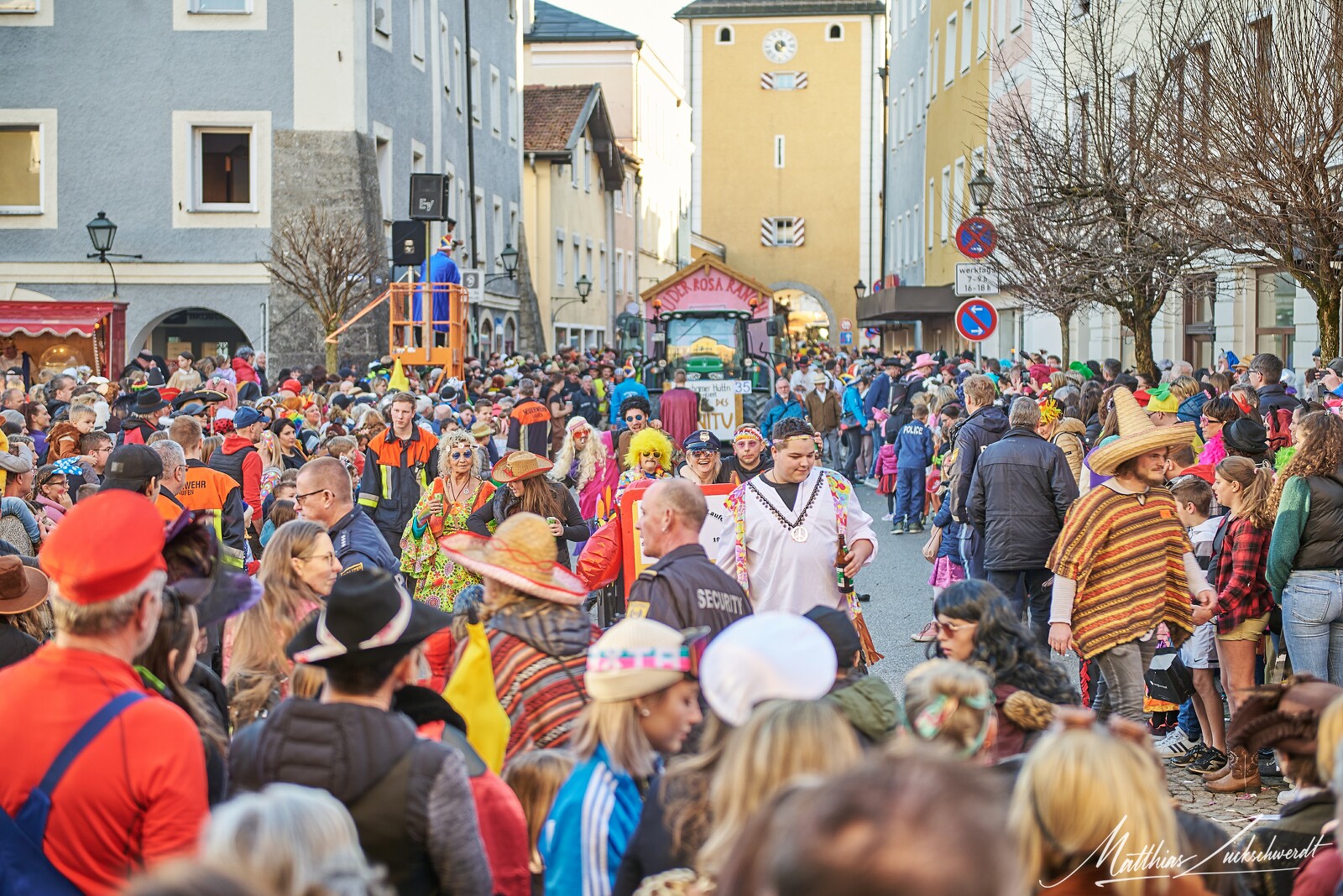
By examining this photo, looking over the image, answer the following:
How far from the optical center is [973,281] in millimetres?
18688

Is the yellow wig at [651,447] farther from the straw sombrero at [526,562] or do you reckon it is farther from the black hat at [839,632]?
the black hat at [839,632]

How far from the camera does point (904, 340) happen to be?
51281mm

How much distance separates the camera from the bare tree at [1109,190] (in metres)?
17.7

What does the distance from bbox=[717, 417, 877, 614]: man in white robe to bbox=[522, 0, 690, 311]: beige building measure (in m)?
49.8

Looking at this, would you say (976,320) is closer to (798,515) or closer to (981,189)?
(981,189)

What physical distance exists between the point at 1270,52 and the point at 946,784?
1453 centimetres

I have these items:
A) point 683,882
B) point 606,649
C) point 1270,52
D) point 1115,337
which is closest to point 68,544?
point 606,649

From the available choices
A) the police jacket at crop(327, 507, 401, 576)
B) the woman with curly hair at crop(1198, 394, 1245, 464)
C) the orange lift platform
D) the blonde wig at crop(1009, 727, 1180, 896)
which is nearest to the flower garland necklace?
the police jacket at crop(327, 507, 401, 576)

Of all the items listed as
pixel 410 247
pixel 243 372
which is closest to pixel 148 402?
pixel 243 372

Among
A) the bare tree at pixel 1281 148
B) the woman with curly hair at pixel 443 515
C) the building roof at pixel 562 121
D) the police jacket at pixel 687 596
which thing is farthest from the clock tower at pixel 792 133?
the police jacket at pixel 687 596

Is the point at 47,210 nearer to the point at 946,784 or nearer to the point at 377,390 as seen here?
the point at 377,390

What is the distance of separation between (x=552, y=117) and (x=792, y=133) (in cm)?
2643

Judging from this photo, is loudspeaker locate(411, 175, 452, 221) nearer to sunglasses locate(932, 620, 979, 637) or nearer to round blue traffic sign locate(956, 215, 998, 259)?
round blue traffic sign locate(956, 215, 998, 259)

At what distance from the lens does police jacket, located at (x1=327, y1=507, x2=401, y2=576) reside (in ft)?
25.0
